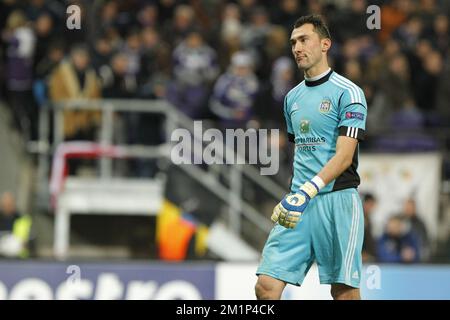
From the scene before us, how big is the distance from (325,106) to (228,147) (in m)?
6.74

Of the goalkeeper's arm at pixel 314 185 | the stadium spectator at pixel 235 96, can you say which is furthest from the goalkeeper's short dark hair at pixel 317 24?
the stadium spectator at pixel 235 96

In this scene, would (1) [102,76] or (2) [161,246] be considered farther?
(1) [102,76]

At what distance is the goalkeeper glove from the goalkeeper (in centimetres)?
16

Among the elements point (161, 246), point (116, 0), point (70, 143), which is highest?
point (116, 0)

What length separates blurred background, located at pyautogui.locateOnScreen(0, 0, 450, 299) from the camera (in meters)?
13.9

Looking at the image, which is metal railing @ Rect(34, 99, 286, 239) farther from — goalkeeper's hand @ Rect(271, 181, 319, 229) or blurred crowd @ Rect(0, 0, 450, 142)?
goalkeeper's hand @ Rect(271, 181, 319, 229)

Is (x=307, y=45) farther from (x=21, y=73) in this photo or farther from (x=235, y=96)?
(x=21, y=73)

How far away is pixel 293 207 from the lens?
22.8ft

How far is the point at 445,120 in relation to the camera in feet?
48.7

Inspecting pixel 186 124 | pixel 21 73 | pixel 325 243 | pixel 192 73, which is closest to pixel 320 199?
pixel 325 243

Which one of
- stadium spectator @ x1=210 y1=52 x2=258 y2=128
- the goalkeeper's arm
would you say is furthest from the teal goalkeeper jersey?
stadium spectator @ x1=210 y1=52 x2=258 y2=128

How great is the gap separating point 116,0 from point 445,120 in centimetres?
511
